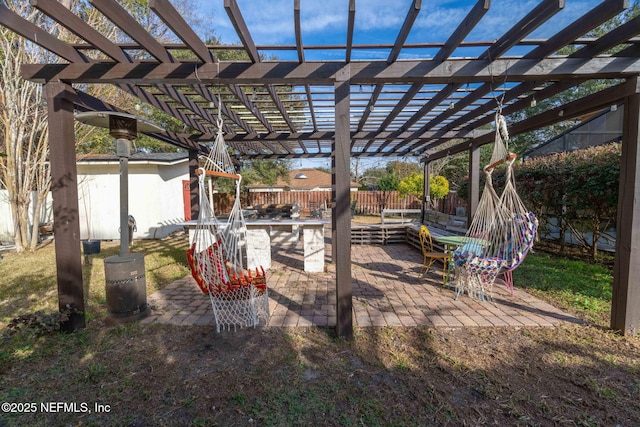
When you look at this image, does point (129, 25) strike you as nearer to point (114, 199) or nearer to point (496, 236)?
point (496, 236)

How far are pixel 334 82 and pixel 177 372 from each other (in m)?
2.79

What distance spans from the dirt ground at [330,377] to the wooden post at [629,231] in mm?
300

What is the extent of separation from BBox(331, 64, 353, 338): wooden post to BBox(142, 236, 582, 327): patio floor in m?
0.40

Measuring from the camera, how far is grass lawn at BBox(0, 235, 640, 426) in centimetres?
173

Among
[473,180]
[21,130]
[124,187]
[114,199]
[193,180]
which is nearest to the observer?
[124,187]

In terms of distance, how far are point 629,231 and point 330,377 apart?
302cm

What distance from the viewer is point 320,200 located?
53.6ft

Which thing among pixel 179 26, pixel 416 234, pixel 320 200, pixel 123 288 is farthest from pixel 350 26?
pixel 320 200

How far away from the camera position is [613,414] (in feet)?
5.65

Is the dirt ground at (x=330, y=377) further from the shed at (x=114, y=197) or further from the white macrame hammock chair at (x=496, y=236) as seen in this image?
the shed at (x=114, y=197)

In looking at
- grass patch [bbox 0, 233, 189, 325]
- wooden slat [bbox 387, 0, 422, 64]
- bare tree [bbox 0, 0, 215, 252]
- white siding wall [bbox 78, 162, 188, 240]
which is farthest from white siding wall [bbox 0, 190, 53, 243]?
wooden slat [bbox 387, 0, 422, 64]

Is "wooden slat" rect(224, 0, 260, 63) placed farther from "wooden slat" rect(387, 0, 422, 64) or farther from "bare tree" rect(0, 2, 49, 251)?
"bare tree" rect(0, 2, 49, 251)

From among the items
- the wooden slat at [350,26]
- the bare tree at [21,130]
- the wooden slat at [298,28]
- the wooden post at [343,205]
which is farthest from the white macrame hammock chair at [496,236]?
the bare tree at [21,130]

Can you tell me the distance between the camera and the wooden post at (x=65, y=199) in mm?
2551
